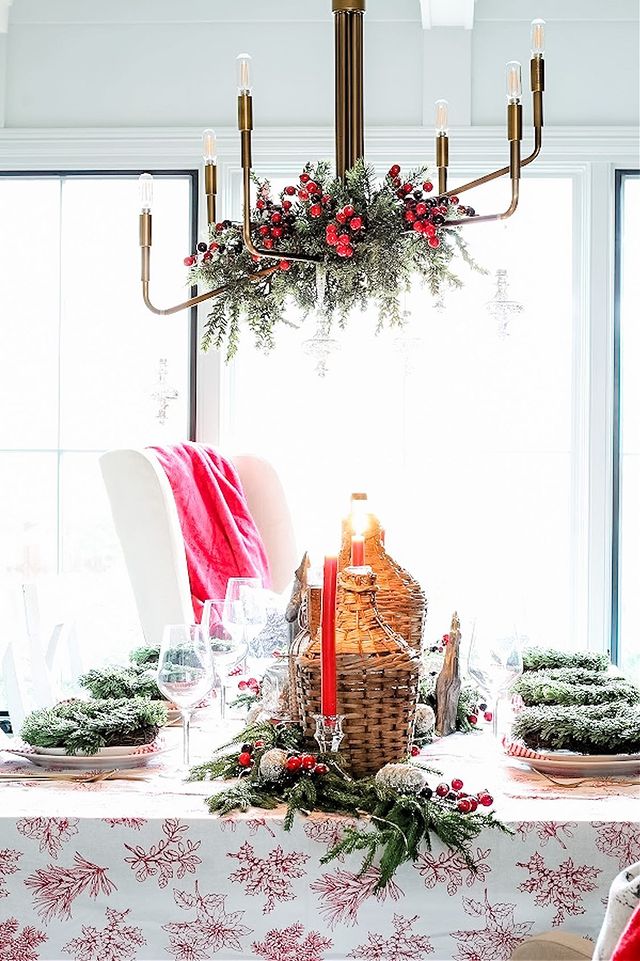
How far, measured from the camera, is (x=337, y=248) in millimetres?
1861

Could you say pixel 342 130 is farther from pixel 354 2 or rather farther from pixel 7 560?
pixel 7 560

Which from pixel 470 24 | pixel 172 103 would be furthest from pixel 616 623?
pixel 172 103

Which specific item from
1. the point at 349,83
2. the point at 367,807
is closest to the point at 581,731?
the point at 367,807

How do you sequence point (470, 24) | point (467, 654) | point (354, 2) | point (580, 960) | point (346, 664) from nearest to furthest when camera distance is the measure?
point (580, 960) → point (346, 664) → point (467, 654) → point (354, 2) → point (470, 24)

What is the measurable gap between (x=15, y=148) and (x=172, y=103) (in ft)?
2.05

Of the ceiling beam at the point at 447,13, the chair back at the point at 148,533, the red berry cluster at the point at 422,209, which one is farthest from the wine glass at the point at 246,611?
the ceiling beam at the point at 447,13

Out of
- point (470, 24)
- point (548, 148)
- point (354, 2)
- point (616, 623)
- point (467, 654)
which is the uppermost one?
point (470, 24)

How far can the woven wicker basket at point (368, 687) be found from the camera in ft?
4.36

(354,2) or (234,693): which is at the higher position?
(354,2)

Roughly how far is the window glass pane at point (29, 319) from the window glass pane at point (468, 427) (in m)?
0.74

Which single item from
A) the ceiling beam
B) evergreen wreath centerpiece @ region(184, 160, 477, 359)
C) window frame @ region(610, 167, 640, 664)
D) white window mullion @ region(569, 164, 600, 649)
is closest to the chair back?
evergreen wreath centerpiece @ region(184, 160, 477, 359)

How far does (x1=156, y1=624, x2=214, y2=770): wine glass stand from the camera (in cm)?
138

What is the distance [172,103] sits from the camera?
4164 millimetres

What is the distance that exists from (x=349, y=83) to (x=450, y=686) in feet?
3.45
